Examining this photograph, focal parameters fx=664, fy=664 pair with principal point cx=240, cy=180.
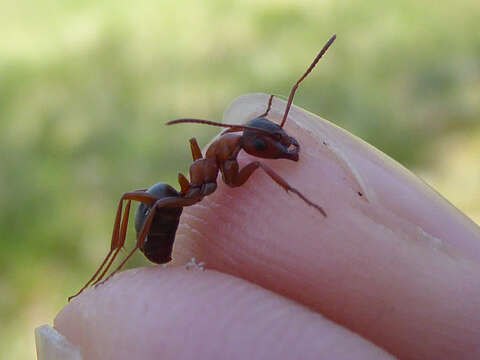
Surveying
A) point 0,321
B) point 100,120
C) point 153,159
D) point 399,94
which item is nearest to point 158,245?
point 0,321

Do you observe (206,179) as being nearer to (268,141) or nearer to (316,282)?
(268,141)

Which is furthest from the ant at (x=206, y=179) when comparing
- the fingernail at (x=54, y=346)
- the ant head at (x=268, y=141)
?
the fingernail at (x=54, y=346)

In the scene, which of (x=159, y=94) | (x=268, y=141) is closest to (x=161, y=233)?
(x=268, y=141)

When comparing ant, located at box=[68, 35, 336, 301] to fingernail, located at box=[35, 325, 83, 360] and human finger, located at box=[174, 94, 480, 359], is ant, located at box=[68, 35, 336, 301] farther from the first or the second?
fingernail, located at box=[35, 325, 83, 360]

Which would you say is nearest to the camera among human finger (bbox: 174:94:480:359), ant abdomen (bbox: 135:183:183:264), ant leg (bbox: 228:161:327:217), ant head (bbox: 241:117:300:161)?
human finger (bbox: 174:94:480:359)

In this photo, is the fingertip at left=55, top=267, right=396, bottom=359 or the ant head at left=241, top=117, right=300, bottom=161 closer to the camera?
the fingertip at left=55, top=267, right=396, bottom=359

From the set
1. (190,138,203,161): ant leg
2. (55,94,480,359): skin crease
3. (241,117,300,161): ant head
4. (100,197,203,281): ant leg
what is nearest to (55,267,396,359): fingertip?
(55,94,480,359): skin crease

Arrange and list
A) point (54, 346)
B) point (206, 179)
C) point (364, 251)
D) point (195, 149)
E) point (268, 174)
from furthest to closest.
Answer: point (195, 149)
point (206, 179)
point (268, 174)
point (364, 251)
point (54, 346)
